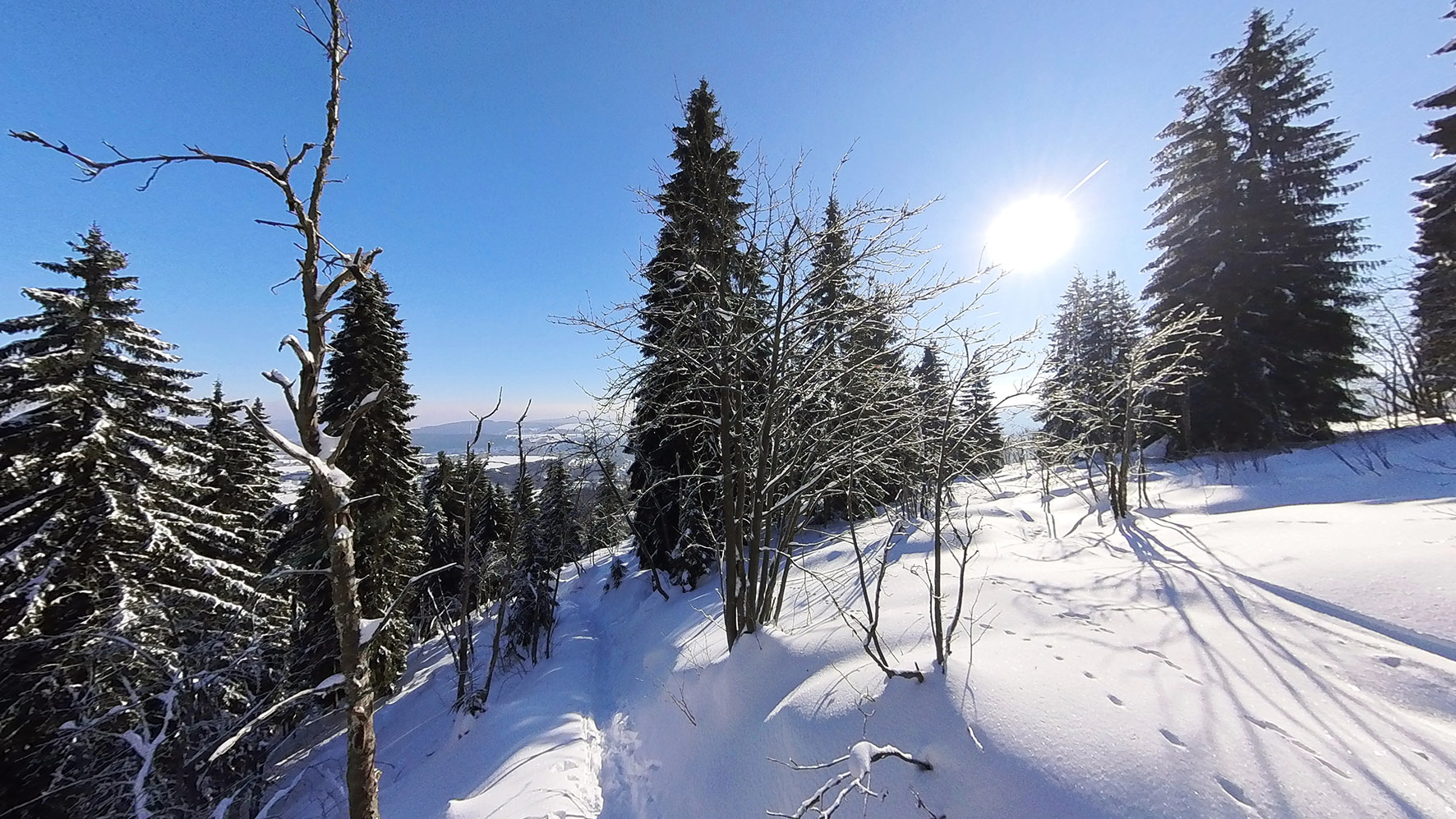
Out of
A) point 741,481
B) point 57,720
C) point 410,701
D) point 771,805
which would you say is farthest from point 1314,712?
point 410,701

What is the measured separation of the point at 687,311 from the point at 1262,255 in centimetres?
1820

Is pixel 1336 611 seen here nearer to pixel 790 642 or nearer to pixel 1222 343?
pixel 790 642

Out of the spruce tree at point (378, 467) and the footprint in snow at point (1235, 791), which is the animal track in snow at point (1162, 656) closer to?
the footprint in snow at point (1235, 791)

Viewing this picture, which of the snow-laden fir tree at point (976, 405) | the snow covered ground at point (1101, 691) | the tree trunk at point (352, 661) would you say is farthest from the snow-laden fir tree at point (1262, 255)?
the tree trunk at point (352, 661)

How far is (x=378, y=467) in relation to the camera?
11758 millimetres

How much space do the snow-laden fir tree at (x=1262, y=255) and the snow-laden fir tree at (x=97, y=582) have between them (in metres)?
23.6

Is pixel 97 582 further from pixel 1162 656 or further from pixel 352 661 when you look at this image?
pixel 1162 656

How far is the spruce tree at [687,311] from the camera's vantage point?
5816 mm

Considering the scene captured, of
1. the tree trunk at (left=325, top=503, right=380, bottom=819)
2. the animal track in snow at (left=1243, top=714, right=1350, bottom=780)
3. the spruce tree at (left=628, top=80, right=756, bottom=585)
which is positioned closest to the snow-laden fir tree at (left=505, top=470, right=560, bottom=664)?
the spruce tree at (left=628, top=80, right=756, bottom=585)

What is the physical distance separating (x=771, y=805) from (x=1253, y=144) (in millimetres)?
22515

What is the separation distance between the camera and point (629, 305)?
18.2ft

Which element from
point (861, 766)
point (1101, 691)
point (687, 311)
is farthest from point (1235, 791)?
point (687, 311)

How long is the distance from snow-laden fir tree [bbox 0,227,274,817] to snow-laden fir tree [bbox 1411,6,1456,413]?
2483cm

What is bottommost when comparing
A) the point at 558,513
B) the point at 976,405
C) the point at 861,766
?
the point at 558,513
